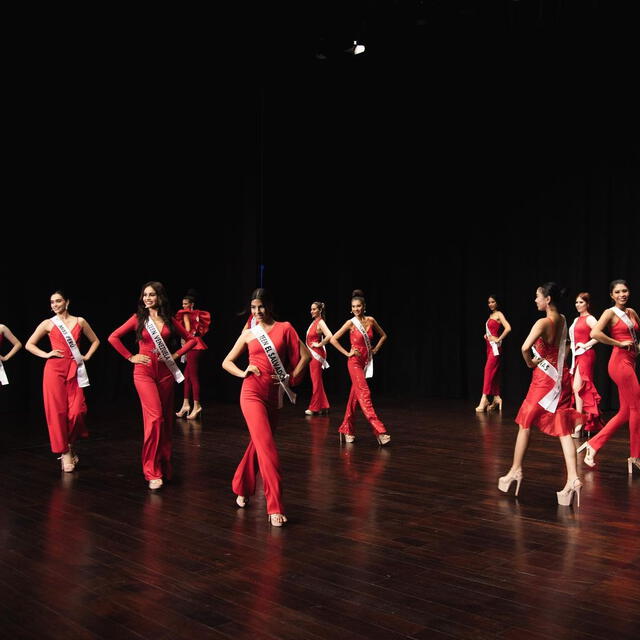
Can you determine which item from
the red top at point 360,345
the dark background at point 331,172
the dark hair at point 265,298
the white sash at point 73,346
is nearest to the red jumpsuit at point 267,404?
the dark hair at point 265,298

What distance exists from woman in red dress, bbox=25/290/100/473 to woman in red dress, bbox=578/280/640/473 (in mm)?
4190

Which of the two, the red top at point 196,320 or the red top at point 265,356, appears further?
the red top at point 196,320

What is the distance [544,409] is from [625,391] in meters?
1.37

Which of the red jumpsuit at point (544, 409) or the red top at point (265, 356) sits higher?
the red top at point (265, 356)

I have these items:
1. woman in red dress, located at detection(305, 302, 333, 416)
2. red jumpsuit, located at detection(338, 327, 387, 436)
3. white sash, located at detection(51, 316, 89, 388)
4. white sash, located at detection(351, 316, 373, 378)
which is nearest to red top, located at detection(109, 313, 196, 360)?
white sash, located at detection(51, 316, 89, 388)

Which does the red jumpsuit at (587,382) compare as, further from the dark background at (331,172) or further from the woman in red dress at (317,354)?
the woman in red dress at (317,354)

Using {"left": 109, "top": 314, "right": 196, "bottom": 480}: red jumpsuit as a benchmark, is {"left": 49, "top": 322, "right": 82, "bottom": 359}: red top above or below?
above

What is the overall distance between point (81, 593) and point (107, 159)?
369 inches

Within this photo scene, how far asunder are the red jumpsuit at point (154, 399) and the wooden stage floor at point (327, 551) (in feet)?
0.82

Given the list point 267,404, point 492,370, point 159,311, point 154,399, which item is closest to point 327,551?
point 267,404

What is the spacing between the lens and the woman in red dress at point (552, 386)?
190 inches

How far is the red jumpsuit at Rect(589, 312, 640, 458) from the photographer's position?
5875 mm

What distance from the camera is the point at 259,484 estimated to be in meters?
5.65

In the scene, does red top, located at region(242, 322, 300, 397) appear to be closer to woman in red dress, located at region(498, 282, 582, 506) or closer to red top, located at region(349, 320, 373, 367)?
woman in red dress, located at region(498, 282, 582, 506)
